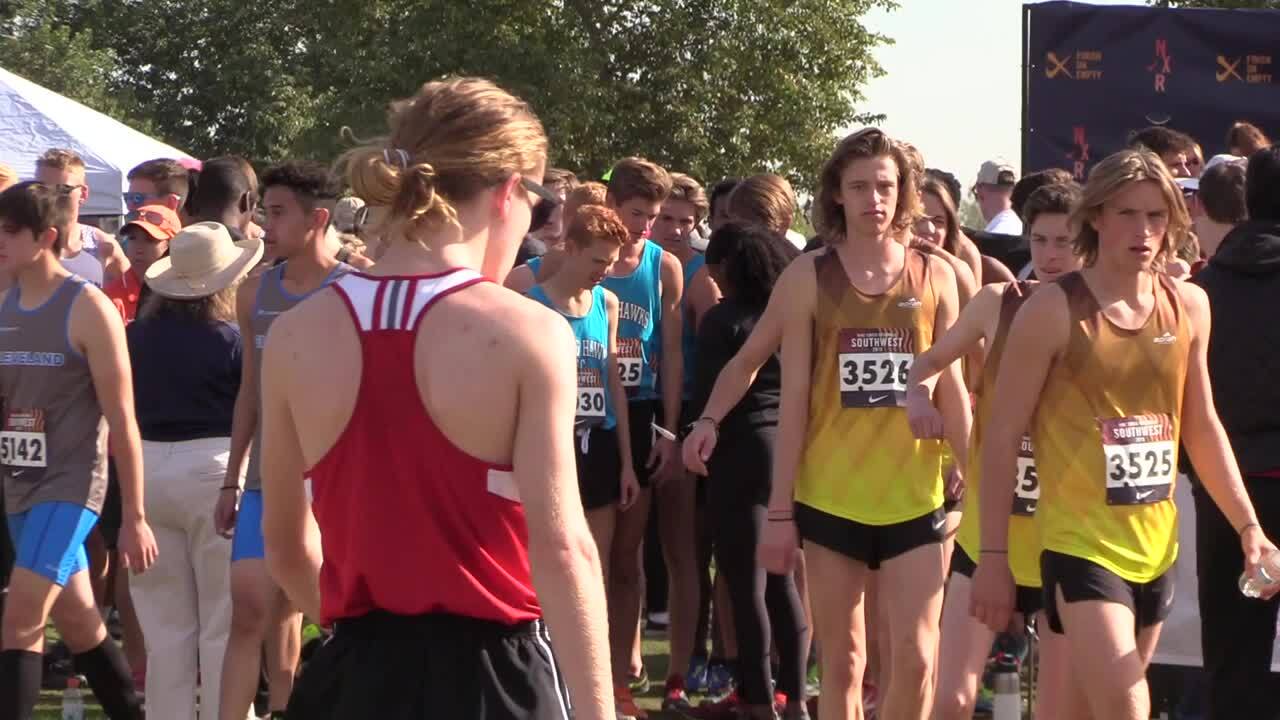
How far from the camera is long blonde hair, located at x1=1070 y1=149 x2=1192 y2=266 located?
517cm

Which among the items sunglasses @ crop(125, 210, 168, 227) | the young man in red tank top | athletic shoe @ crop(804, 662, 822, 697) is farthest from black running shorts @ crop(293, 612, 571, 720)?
sunglasses @ crop(125, 210, 168, 227)

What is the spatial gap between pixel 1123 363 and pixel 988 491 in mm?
491

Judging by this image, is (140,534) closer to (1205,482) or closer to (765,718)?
(765,718)

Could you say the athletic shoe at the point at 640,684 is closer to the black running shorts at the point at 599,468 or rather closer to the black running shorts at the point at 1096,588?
the black running shorts at the point at 599,468

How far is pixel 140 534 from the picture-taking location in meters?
6.41

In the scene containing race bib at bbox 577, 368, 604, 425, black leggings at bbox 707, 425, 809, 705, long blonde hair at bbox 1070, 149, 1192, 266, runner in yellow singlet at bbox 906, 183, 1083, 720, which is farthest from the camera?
race bib at bbox 577, 368, 604, 425

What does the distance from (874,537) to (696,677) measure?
2845 mm

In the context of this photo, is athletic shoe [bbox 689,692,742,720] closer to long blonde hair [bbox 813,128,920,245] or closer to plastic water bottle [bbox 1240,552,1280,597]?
long blonde hair [bbox 813,128,920,245]

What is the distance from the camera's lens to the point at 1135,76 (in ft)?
38.0

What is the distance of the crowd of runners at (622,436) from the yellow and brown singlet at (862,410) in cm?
1

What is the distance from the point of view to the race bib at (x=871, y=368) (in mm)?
6102

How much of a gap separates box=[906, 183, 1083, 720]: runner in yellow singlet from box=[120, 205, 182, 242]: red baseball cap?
4067mm

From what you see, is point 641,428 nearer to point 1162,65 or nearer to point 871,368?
point 871,368

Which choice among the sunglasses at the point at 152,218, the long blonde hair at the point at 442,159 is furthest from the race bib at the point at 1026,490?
the sunglasses at the point at 152,218
